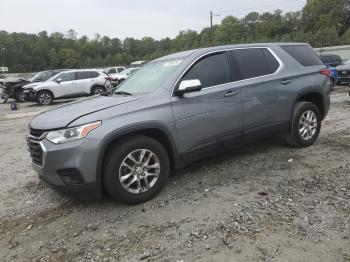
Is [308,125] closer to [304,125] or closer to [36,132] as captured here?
[304,125]

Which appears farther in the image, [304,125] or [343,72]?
[343,72]

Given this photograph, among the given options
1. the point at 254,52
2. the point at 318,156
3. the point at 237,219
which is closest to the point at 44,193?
the point at 237,219

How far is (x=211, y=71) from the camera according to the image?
4902 millimetres

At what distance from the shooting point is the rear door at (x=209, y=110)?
4461mm

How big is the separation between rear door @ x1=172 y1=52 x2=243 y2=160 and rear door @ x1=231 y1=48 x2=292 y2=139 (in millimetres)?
176

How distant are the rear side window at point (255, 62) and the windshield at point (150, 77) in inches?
38.7

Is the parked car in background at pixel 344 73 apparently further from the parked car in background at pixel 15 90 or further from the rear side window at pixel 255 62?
the parked car in background at pixel 15 90

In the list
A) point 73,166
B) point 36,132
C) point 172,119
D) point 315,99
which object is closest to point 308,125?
point 315,99

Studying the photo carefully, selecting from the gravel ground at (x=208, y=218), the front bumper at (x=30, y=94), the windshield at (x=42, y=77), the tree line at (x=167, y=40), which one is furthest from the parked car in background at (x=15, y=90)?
the tree line at (x=167, y=40)

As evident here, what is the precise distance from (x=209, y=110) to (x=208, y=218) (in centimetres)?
147

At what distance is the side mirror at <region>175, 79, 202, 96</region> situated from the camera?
4.36 m

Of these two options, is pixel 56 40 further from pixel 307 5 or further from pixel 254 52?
pixel 254 52

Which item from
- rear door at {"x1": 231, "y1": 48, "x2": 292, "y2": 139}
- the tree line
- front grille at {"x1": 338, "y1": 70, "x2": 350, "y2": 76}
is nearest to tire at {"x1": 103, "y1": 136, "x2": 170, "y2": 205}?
rear door at {"x1": 231, "y1": 48, "x2": 292, "y2": 139}

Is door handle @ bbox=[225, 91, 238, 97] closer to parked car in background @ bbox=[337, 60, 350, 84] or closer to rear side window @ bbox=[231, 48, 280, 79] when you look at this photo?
rear side window @ bbox=[231, 48, 280, 79]
